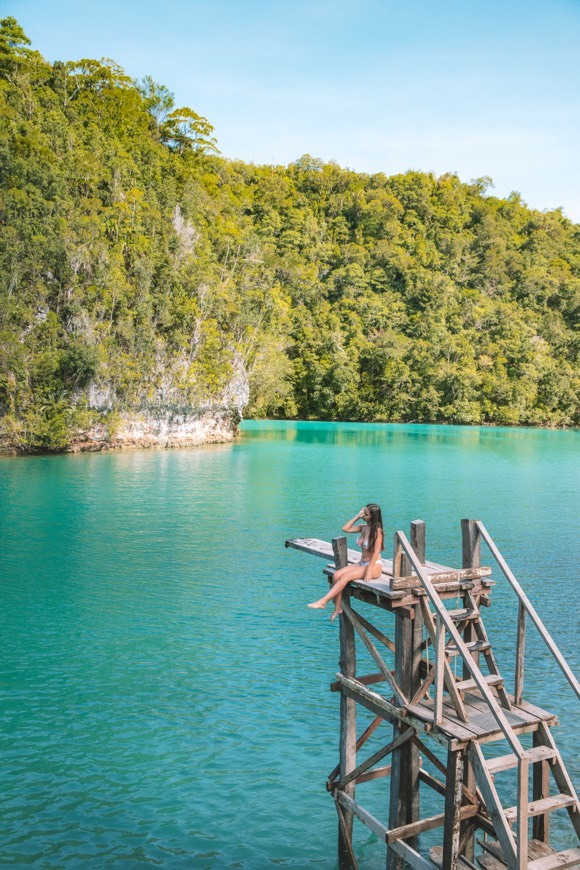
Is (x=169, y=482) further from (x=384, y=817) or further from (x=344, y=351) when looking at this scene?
(x=344, y=351)

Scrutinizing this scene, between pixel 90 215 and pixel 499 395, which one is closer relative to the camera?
pixel 90 215

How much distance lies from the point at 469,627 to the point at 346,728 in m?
1.66

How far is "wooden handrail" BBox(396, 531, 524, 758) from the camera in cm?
534

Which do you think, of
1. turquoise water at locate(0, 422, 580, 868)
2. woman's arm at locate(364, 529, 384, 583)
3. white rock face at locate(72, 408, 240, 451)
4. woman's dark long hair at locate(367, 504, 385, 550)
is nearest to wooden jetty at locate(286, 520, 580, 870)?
woman's arm at locate(364, 529, 384, 583)

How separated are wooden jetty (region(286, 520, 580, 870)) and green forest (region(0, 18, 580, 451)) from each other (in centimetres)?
3707

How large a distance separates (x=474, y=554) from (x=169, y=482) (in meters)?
27.0

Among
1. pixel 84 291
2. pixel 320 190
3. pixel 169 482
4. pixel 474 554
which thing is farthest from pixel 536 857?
pixel 320 190

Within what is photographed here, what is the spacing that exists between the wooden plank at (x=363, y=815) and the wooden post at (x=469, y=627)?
31.4 inches

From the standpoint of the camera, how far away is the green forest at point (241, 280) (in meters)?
42.4

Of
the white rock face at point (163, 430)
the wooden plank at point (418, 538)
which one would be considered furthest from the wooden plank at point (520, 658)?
the white rock face at point (163, 430)

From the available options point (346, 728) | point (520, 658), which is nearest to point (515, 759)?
point (520, 658)

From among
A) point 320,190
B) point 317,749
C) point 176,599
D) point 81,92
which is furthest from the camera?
point 320,190

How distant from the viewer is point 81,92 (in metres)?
60.4

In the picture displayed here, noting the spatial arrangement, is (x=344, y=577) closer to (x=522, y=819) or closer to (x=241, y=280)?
(x=522, y=819)
